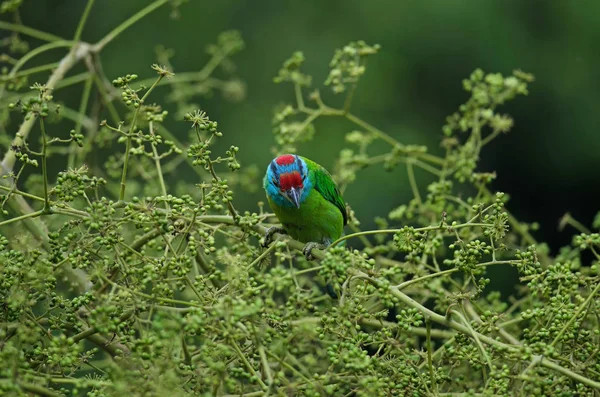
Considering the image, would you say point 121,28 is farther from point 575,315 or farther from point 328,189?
point 575,315

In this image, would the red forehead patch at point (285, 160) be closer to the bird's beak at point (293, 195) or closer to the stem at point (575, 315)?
the bird's beak at point (293, 195)

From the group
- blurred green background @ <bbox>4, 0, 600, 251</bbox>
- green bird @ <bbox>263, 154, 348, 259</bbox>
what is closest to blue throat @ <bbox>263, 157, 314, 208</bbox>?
green bird @ <bbox>263, 154, 348, 259</bbox>

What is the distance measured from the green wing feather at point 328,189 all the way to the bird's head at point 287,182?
0.10 m

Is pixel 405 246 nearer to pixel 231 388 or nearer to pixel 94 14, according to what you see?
pixel 231 388

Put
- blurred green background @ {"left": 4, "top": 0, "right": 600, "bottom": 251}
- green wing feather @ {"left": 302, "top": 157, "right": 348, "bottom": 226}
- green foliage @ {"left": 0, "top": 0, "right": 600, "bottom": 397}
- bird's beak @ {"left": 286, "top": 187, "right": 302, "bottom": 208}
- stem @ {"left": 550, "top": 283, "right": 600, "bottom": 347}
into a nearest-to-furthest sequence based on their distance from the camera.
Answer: green foliage @ {"left": 0, "top": 0, "right": 600, "bottom": 397}
stem @ {"left": 550, "top": 283, "right": 600, "bottom": 347}
bird's beak @ {"left": 286, "top": 187, "right": 302, "bottom": 208}
green wing feather @ {"left": 302, "top": 157, "right": 348, "bottom": 226}
blurred green background @ {"left": 4, "top": 0, "right": 600, "bottom": 251}

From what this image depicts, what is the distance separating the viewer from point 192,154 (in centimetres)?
198

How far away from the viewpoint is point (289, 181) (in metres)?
3.04

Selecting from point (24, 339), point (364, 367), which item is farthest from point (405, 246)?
point (24, 339)

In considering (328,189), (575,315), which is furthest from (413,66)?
(575,315)

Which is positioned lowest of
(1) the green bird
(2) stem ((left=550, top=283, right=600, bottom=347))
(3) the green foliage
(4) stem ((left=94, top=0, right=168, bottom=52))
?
(2) stem ((left=550, top=283, right=600, bottom=347))

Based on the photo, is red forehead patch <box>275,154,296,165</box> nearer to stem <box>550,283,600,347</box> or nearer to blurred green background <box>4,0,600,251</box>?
stem <box>550,283,600,347</box>

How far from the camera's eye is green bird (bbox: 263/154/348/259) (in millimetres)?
3059

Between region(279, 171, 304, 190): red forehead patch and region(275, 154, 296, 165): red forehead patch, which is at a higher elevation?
region(275, 154, 296, 165): red forehead patch

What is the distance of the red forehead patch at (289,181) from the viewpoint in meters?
3.04
